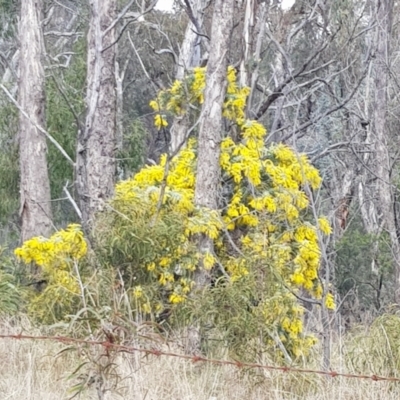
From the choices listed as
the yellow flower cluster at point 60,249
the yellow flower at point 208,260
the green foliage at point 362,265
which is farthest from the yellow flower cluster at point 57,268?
the green foliage at point 362,265

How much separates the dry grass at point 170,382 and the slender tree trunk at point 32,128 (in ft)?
24.1

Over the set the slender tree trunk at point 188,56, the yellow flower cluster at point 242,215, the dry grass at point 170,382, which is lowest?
the dry grass at point 170,382

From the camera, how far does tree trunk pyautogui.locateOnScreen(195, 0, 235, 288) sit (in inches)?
349

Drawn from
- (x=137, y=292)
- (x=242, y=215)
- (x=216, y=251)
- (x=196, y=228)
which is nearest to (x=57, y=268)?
(x=137, y=292)

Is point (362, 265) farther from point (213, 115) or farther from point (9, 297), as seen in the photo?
point (9, 297)

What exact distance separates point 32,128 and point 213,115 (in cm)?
570

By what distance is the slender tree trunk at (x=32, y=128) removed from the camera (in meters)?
13.9

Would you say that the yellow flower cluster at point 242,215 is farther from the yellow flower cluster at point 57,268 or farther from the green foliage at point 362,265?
the green foliage at point 362,265

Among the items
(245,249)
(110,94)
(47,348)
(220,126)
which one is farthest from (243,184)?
(47,348)

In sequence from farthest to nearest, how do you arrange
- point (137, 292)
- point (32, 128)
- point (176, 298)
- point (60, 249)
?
point (32, 128) → point (60, 249) → point (176, 298) → point (137, 292)

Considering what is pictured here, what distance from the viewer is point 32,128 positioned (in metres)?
14.0

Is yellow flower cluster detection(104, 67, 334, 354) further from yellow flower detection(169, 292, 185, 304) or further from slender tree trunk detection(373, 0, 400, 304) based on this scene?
slender tree trunk detection(373, 0, 400, 304)

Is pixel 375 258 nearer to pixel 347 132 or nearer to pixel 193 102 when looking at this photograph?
pixel 347 132

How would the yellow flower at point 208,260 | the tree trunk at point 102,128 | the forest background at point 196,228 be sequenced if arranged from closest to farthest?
the forest background at point 196,228
the yellow flower at point 208,260
the tree trunk at point 102,128
